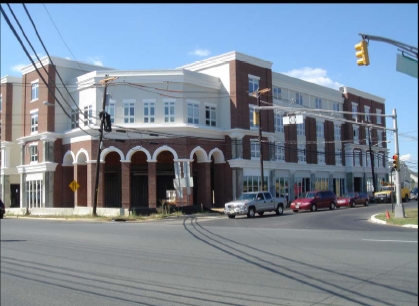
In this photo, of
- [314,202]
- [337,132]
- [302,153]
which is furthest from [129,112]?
[337,132]

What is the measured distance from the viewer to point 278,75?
51219 mm

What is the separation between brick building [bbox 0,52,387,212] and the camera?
4050cm

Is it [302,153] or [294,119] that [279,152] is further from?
[294,119]

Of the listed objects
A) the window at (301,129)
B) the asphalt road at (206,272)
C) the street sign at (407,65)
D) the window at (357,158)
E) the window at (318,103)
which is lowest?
the asphalt road at (206,272)

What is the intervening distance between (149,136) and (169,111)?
304 cm

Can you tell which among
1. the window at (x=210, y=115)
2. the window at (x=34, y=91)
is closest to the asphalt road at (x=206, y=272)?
the window at (x=210, y=115)

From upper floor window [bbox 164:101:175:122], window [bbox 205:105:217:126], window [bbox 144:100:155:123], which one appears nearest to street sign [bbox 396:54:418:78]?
upper floor window [bbox 164:101:175:122]

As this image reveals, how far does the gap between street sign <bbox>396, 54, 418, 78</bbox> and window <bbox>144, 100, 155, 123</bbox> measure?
125 feet

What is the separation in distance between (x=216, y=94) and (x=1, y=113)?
83.5 feet

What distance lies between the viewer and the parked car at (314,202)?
1448 inches

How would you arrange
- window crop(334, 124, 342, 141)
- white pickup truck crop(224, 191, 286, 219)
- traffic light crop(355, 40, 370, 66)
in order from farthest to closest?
window crop(334, 124, 342, 141)
white pickup truck crop(224, 191, 286, 219)
traffic light crop(355, 40, 370, 66)

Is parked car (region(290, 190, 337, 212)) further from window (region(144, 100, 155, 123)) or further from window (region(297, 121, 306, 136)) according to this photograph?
window (region(297, 121, 306, 136))

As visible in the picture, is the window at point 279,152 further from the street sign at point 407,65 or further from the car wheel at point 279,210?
the street sign at point 407,65

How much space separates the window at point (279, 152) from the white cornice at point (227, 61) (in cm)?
876
